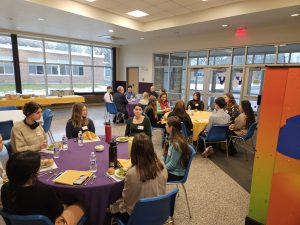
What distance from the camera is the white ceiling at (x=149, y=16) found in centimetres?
499

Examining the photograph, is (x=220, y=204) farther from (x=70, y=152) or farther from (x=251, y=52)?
(x=251, y=52)

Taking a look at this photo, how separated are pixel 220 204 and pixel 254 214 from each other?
498 mm

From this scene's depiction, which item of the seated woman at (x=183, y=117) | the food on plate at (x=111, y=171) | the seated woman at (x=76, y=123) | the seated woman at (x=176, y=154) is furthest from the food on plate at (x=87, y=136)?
the seated woman at (x=183, y=117)

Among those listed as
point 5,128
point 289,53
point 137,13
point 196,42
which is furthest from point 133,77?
point 5,128

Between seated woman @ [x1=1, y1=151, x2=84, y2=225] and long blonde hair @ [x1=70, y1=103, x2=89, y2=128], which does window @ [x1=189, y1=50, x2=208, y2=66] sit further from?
seated woman @ [x1=1, y1=151, x2=84, y2=225]

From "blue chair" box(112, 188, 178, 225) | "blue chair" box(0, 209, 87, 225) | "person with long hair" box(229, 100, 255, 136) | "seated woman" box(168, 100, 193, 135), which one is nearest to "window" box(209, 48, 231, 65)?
"person with long hair" box(229, 100, 255, 136)

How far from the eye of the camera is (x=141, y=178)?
1548 millimetres

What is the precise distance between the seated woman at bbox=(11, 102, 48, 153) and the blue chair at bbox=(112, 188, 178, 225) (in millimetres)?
1567

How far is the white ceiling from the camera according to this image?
197 inches

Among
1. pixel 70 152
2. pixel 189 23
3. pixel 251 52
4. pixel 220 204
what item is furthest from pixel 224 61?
pixel 70 152

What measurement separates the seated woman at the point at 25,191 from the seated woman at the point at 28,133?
1078 millimetres

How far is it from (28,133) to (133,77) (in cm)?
905

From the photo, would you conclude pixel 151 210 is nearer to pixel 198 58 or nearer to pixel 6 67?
pixel 198 58

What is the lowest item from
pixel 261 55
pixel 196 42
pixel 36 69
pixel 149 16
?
pixel 36 69
